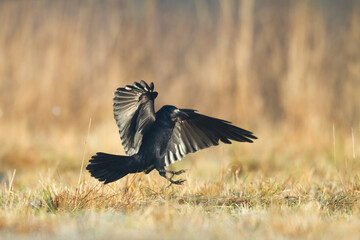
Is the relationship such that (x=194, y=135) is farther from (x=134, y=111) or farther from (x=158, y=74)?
(x=158, y=74)

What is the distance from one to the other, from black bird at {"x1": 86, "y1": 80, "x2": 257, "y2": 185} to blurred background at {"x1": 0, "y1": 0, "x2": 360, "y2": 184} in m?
3.06

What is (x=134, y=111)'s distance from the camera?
4.12m

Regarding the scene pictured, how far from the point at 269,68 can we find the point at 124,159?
195 inches

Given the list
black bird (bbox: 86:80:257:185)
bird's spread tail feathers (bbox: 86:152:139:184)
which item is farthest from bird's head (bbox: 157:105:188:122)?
bird's spread tail feathers (bbox: 86:152:139:184)

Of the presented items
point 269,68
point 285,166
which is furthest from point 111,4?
point 285,166

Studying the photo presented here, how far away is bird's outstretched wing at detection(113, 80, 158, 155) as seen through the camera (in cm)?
402

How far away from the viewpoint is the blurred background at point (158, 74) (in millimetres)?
7750

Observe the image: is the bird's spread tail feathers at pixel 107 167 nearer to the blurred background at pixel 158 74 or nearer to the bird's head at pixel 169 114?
the bird's head at pixel 169 114

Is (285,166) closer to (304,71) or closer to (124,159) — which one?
(304,71)

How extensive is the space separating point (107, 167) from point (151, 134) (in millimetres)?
386

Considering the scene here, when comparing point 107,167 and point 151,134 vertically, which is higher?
point 151,134

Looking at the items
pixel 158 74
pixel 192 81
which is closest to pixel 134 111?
pixel 158 74

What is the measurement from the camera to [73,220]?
3.10 m

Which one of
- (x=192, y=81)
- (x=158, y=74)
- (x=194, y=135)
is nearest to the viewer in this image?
(x=194, y=135)
